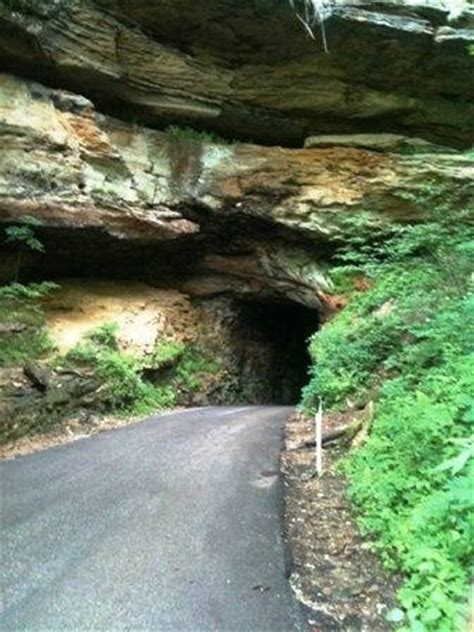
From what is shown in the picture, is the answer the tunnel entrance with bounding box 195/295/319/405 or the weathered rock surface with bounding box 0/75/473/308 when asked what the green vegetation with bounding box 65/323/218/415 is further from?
the weathered rock surface with bounding box 0/75/473/308

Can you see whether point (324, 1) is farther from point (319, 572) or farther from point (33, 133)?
point (319, 572)

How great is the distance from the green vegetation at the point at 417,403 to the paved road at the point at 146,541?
3.07ft

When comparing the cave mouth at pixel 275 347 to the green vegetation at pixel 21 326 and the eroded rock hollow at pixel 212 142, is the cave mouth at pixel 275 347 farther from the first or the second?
the green vegetation at pixel 21 326

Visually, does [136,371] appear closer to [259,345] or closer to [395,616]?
[259,345]

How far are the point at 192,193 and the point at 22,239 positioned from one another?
4.44m

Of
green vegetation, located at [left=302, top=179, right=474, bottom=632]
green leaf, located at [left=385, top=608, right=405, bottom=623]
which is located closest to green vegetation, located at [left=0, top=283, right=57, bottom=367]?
green vegetation, located at [left=302, top=179, right=474, bottom=632]

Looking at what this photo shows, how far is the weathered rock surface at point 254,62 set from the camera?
11.6 meters

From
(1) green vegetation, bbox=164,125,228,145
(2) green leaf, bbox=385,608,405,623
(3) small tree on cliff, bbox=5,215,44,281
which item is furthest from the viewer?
(1) green vegetation, bbox=164,125,228,145

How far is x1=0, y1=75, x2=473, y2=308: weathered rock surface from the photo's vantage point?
1205 centimetres

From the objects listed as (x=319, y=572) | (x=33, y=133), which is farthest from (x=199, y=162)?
(x=319, y=572)

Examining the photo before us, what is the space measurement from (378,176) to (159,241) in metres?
A: 5.85

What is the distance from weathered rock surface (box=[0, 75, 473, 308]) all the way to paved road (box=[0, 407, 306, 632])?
627 cm

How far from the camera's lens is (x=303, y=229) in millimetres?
14859

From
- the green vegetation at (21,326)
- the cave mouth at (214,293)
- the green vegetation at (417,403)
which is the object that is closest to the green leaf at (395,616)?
the green vegetation at (417,403)
